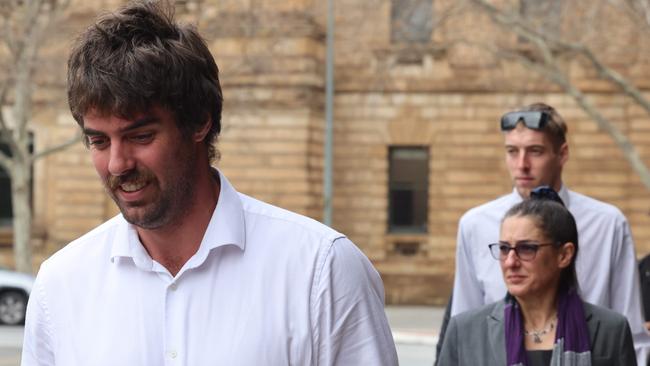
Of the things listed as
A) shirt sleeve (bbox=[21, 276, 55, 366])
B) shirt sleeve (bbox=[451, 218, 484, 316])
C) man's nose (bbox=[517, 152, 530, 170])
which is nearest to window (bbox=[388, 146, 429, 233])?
man's nose (bbox=[517, 152, 530, 170])

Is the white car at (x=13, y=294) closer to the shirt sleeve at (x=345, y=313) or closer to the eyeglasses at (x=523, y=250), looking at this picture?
the eyeglasses at (x=523, y=250)

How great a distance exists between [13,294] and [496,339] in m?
21.3

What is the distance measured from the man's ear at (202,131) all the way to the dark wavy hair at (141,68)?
11 millimetres

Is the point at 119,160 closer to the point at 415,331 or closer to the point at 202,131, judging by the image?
the point at 202,131

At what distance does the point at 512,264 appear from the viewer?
5195 millimetres

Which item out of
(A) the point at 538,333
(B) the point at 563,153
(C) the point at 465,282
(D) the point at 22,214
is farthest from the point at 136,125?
(D) the point at 22,214

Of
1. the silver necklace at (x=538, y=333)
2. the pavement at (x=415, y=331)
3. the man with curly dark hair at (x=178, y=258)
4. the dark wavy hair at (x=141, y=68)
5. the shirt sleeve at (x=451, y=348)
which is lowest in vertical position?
the pavement at (x=415, y=331)

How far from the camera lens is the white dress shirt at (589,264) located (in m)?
6.15

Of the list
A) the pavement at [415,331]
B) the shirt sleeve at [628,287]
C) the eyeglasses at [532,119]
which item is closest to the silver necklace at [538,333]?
the shirt sleeve at [628,287]

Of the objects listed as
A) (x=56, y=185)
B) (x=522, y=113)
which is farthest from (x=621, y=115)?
(x=522, y=113)

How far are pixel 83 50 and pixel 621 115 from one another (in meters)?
31.7

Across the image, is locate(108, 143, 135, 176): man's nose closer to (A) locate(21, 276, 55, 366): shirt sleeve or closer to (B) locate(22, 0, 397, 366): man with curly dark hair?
(B) locate(22, 0, 397, 366): man with curly dark hair

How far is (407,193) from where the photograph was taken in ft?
114

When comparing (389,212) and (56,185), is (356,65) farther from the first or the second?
(56,185)
